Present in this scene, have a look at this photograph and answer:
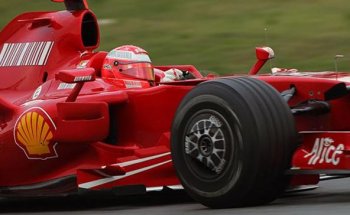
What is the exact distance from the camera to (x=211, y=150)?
248 inches

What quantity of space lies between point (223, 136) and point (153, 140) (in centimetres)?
118

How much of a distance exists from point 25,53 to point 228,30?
340 inches

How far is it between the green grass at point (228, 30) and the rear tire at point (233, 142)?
8.46 m

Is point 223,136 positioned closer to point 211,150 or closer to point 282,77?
point 211,150

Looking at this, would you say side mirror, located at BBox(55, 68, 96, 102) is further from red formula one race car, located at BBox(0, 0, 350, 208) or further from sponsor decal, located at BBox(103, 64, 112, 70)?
sponsor decal, located at BBox(103, 64, 112, 70)

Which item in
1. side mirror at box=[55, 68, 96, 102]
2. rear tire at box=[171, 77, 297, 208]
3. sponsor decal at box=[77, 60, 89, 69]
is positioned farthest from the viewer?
sponsor decal at box=[77, 60, 89, 69]

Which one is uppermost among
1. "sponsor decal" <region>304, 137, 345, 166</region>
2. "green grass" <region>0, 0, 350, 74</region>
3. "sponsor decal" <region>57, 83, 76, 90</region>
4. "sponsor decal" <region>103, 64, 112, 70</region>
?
"sponsor decal" <region>103, 64, 112, 70</region>

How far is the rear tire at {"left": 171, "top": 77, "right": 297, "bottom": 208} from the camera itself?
240 inches

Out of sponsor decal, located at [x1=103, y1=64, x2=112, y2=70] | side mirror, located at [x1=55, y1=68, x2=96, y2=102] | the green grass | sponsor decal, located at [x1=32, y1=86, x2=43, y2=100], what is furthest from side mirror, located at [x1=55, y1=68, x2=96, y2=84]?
the green grass

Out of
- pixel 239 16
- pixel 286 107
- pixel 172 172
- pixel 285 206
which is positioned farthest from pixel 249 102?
pixel 239 16

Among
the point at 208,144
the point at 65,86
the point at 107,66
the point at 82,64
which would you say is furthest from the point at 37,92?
the point at 208,144

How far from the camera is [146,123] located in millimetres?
7371

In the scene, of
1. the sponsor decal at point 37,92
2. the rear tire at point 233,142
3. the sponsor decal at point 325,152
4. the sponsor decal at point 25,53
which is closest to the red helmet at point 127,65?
the sponsor decal at point 37,92

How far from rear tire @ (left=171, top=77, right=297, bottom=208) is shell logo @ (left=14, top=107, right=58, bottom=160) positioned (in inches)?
55.4
